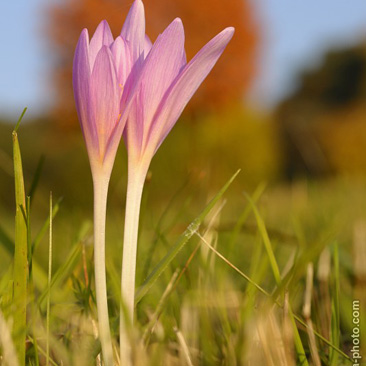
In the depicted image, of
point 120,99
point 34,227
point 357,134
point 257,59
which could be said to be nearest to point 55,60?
point 257,59

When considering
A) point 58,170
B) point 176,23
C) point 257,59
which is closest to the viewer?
point 176,23

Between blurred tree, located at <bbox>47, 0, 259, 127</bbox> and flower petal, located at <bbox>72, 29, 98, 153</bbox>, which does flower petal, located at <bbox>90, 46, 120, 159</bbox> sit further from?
blurred tree, located at <bbox>47, 0, 259, 127</bbox>

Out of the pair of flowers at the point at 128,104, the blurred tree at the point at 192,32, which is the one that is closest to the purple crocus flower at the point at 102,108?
the pair of flowers at the point at 128,104

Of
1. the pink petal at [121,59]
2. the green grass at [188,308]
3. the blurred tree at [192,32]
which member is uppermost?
the blurred tree at [192,32]

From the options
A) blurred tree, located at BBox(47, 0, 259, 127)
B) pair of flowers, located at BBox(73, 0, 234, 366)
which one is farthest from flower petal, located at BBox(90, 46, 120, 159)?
blurred tree, located at BBox(47, 0, 259, 127)

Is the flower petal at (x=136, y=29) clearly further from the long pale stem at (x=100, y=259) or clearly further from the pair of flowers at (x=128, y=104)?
the long pale stem at (x=100, y=259)

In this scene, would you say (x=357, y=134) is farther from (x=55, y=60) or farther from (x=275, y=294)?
(x=275, y=294)

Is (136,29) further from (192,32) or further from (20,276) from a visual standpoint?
(192,32)

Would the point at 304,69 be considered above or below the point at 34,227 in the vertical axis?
above
